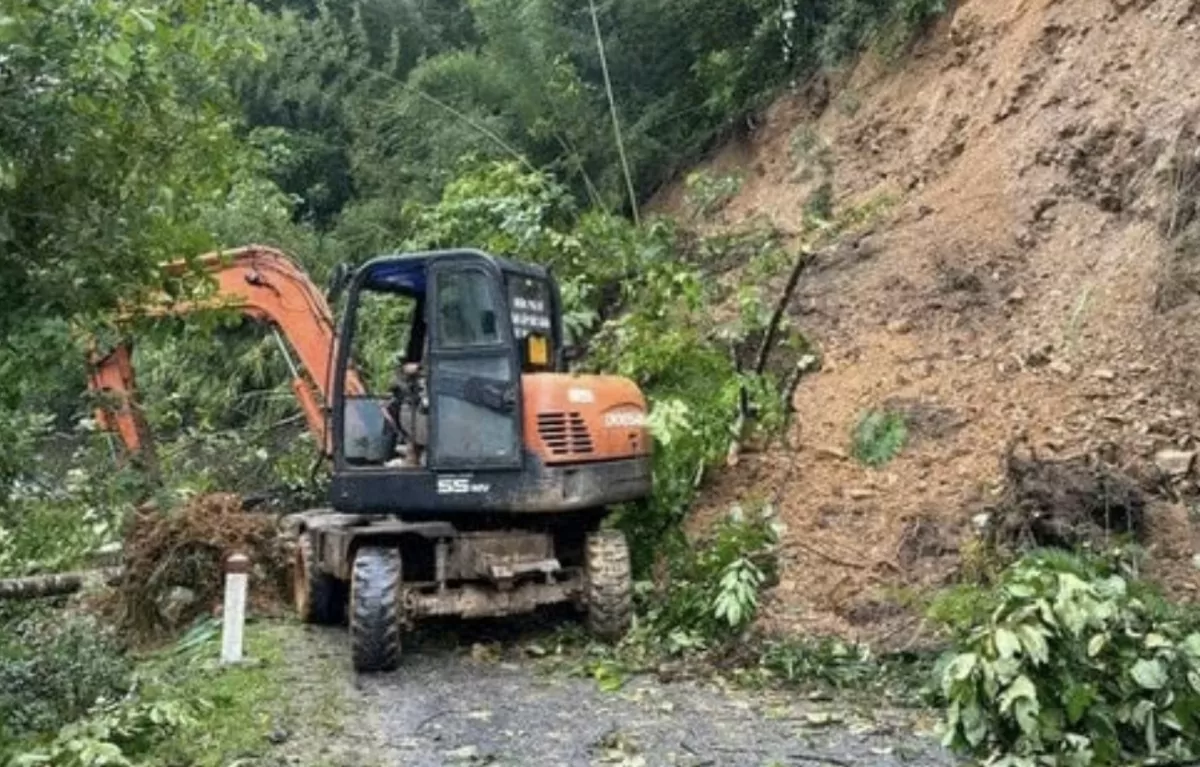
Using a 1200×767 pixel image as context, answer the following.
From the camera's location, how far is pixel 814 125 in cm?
1418

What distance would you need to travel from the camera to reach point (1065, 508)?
7.36 m

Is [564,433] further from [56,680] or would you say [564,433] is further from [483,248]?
[483,248]

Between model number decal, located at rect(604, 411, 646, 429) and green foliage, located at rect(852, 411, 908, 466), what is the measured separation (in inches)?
62.0

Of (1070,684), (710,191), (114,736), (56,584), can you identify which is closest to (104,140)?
(114,736)

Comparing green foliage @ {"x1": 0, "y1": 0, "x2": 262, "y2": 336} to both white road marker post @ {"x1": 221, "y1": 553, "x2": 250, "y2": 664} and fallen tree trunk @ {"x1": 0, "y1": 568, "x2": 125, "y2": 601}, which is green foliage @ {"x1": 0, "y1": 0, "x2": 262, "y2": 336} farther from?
fallen tree trunk @ {"x1": 0, "y1": 568, "x2": 125, "y2": 601}

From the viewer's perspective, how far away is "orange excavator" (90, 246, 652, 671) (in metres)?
7.42

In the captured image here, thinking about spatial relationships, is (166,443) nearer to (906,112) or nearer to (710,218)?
(710,218)

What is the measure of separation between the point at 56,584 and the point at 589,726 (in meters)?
4.26

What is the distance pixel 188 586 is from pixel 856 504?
4.11 meters

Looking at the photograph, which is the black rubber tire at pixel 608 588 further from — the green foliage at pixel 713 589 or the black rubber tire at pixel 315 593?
the black rubber tire at pixel 315 593

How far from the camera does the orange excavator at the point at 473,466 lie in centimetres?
742

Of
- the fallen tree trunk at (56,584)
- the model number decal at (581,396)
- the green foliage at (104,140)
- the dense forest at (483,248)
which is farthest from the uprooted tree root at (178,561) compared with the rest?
the green foliage at (104,140)

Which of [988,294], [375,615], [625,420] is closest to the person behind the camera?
[375,615]

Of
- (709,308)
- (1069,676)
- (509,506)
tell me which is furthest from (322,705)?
(709,308)
